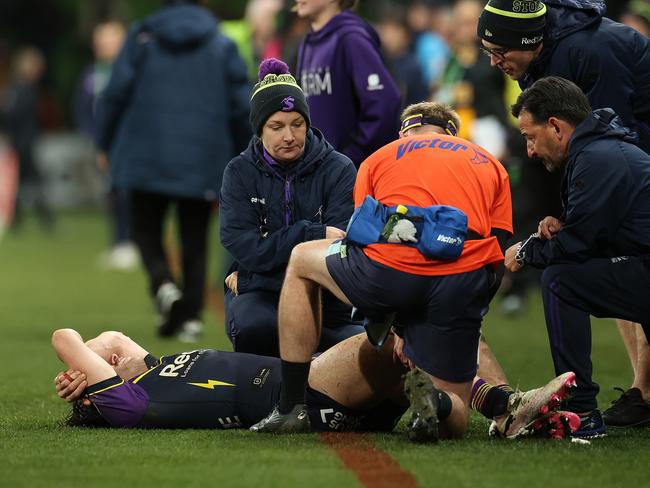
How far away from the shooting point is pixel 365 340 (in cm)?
655

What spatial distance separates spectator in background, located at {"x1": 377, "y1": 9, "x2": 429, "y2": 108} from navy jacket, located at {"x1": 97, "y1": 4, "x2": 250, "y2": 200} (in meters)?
1.39

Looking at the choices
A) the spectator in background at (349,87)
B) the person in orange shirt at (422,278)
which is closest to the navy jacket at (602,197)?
the person in orange shirt at (422,278)

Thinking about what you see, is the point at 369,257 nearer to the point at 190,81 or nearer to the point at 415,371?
the point at 415,371

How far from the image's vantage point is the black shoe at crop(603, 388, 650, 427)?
691 centimetres

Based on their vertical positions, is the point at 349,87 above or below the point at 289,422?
above

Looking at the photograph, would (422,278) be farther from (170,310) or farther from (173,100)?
(173,100)

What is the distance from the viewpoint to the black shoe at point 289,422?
21.3 ft

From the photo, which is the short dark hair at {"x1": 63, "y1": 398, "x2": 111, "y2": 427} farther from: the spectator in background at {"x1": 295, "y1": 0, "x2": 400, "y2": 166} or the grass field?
the spectator in background at {"x1": 295, "y1": 0, "x2": 400, "y2": 166}

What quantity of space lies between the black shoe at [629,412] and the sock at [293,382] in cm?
150

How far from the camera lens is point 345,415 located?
6.63 metres

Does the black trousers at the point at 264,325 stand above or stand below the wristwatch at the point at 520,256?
below

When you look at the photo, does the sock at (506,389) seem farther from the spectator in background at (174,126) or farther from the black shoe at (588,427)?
the spectator in background at (174,126)

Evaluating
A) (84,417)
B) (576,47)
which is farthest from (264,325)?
(576,47)

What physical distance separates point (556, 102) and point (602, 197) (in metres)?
0.46
